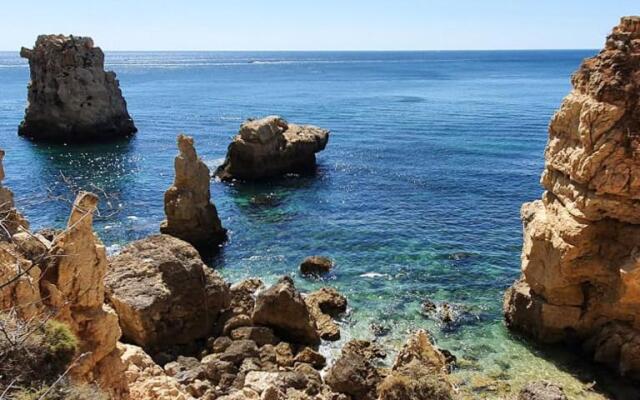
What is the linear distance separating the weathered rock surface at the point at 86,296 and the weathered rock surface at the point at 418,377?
7.55m

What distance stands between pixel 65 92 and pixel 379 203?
41612 mm

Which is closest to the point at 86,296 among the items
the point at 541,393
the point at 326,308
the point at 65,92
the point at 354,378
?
the point at 354,378

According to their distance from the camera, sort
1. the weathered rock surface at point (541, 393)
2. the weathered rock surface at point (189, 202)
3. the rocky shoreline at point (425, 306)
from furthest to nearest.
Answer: the weathered rock surface at point (189, 202), the rocky shoreline at point (425, 306), the weathered rock surface at point (541, 393)

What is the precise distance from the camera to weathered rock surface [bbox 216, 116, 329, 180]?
4897cm

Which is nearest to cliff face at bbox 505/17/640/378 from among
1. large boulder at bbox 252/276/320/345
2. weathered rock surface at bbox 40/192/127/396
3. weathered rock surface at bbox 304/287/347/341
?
weathered rock surface at bbox 304/287/347/341

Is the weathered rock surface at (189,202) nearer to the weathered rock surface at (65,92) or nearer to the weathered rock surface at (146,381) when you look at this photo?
the weathered rock surface at (146,381)

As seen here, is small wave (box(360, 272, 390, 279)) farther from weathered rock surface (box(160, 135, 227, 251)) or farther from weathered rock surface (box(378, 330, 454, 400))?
weathered rock surface (box(378, 330, 454, 400))

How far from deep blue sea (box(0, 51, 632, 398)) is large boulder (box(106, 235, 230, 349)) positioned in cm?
472

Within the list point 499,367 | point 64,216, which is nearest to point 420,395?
point 499,367

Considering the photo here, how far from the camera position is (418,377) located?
17.2 m

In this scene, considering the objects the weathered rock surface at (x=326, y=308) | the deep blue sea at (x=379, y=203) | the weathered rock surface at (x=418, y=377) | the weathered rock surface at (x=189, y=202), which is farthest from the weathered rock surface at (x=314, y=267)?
the weathered rock surface at (x=418, y=377)

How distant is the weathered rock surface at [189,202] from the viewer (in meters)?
34.2

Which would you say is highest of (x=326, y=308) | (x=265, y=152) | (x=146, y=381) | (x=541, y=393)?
(x=265, y=152)

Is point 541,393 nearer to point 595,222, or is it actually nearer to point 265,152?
point 595,222
